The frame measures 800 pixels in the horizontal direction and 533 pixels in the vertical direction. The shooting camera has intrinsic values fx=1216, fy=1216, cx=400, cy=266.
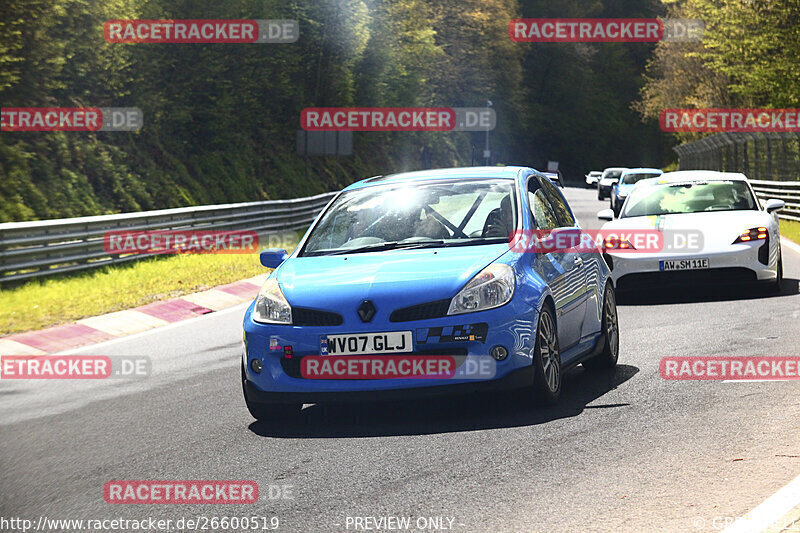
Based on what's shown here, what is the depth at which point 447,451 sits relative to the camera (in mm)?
6699

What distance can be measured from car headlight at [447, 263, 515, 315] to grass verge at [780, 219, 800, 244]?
1684 centimetres

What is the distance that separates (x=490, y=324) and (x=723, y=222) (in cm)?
750

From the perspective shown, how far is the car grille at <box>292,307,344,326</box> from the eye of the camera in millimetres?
7344

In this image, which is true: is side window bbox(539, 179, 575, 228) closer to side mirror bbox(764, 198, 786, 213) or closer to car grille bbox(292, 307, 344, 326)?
car grille bbox(292, 307, 344, 326)

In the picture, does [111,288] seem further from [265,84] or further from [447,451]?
[265,84]

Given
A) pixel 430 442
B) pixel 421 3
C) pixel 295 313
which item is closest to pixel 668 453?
pixel 430 442

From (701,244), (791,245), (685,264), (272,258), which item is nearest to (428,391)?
(272,258)

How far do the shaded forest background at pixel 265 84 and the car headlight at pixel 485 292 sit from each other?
17416mm

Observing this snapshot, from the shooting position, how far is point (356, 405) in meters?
8.34

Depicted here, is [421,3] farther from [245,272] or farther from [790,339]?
[790,339]

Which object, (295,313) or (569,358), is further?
(569,358)

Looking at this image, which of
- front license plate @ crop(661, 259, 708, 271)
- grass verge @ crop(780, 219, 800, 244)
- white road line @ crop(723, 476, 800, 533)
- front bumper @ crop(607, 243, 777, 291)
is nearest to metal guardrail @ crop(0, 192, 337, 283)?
front bumper @ crop(607, 243, 777, 291)

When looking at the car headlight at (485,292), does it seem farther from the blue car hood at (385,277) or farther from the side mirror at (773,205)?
the side mirror at (773,205)

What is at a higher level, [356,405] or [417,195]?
[417,195]
